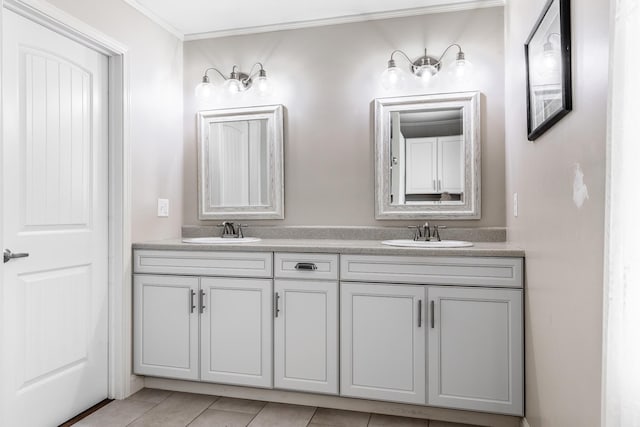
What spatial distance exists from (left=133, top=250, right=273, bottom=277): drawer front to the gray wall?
570 mm

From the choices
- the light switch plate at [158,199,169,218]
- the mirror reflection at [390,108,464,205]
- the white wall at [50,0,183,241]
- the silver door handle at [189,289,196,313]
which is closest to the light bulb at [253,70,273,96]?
the white wall at [50,0,183,241]

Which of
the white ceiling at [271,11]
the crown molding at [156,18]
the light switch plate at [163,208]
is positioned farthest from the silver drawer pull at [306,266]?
the crown molding at [156,18]

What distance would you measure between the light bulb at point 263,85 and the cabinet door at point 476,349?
5.55 feet

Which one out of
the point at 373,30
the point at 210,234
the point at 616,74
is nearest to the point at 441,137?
the point at 373,30

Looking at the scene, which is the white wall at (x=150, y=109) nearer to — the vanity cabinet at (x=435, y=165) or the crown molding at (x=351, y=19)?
the crown molding at (x=351, y=19)

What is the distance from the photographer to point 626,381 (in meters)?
0.74

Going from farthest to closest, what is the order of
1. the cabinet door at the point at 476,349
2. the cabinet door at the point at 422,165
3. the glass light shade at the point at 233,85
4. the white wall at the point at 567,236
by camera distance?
the glass light shade at the point at 233,85 → the cabinet door at the point at 422,165 → the cabinet door at the point at 476,349 → the white wall at the point at 567,236

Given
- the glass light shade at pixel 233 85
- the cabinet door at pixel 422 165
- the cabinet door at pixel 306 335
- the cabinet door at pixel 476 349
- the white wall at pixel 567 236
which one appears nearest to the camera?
the white wall at pixel 567 236

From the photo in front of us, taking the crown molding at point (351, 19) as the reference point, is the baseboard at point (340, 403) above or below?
below

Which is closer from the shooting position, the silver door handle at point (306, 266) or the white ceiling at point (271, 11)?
the silver door handle at point (306, 266)

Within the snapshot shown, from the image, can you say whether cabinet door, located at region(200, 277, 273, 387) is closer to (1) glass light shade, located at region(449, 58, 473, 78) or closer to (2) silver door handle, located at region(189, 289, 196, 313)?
(2) silver door handle, located at region(189, 289, 196, 313)

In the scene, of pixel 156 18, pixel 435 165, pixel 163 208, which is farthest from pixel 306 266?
pixel 156 18

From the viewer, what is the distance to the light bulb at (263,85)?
2.84 m

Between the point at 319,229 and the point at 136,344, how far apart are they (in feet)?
4.21
